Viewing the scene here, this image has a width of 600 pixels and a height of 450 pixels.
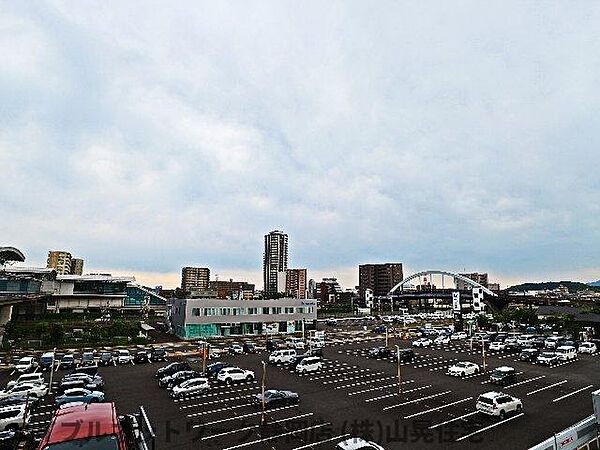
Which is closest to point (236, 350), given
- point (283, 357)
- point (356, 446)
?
point (283, 357)

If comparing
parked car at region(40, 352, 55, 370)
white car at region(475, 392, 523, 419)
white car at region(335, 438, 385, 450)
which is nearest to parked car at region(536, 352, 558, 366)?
white car at region(475, 392, 523, 419)

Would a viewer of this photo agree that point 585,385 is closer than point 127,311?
Yes

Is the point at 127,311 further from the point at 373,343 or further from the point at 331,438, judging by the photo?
the point at 331,438

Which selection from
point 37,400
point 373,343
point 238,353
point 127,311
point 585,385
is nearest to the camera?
point 37,400

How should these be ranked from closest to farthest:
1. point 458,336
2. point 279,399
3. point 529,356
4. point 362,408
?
point 362,408 → point 279,399 → point 529,356 → point 458,336

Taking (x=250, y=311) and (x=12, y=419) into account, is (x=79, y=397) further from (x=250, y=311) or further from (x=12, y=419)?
(x=250, y=311)

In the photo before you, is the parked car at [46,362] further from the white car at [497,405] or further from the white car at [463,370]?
the white car at [497,405]

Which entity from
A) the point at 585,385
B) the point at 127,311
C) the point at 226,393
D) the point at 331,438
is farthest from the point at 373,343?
the point at 127,311
